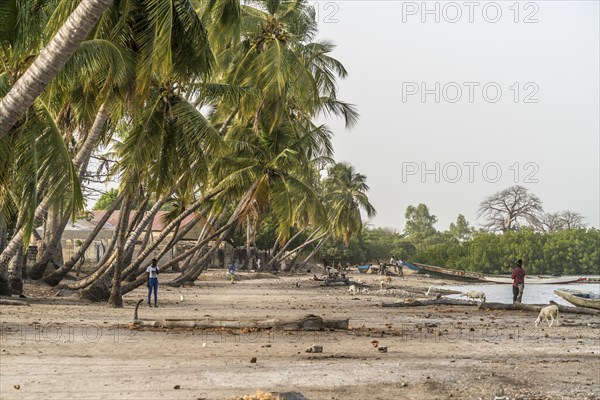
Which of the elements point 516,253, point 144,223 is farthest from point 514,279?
point 516,253

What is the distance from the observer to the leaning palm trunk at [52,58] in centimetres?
944

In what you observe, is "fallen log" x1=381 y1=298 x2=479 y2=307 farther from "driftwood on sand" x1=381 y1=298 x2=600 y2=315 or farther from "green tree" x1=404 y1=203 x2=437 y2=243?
"green tree" x1=404 y1=203 x2=437 y2=243

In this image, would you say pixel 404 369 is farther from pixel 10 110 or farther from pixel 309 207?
pixel 309 207

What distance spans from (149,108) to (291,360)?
1035 centimetres

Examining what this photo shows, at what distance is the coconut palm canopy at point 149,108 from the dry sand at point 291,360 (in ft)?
7.43

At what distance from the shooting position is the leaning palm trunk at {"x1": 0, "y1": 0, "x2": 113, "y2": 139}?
9438 mm

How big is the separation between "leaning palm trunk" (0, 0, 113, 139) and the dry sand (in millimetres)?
3608

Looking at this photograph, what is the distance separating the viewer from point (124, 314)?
20.8 meters

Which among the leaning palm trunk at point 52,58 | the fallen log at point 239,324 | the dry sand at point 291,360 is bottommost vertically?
the dry sand at point 291,360

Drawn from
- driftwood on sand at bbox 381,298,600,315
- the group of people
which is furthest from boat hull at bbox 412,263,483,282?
driftwood on sand at bbox 381,298,600,315

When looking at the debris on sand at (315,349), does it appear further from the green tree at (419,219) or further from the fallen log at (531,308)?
the green tree at (419,219)

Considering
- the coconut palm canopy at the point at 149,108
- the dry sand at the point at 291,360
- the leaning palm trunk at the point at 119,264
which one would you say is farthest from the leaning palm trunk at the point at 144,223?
the dry sand at the point at 291,360

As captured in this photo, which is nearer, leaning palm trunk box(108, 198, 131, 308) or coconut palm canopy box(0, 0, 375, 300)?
coconut palm canopy box(0, 0, 375, 300)

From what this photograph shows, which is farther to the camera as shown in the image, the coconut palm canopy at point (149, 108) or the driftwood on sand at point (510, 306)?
the driftwood on sand at point (510, 306)
